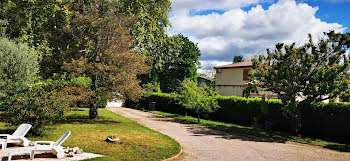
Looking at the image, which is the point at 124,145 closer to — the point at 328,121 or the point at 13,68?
the point at 13,68

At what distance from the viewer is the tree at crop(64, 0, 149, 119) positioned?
1773cm

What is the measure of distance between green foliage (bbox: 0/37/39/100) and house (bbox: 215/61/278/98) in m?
25.4

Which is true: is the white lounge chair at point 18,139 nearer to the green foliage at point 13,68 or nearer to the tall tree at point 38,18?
the green foliage at point 13,68

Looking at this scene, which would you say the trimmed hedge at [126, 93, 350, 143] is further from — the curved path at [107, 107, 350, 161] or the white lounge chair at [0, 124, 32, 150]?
the white lounge chair at [0, 124, 32, 150]

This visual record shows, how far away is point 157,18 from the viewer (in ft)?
85.0

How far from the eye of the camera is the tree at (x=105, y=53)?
17.7m

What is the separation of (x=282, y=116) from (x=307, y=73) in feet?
15.4

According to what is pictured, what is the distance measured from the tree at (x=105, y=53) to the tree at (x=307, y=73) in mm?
8661

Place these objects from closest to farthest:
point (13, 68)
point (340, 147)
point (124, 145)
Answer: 1. point (124, 145)
2. point (340, 147)
3. point (13, 68)

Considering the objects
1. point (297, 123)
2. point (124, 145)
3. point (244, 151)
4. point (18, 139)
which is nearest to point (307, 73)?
point (297, 123)

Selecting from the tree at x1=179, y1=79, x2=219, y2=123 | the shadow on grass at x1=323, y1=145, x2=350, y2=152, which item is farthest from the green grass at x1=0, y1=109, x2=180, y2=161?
the tree at x1=179, y1=79, x2=219, y2=123

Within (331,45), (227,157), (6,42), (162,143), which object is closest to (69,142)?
(162,143)

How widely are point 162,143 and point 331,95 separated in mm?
11425

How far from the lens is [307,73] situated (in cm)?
1648
